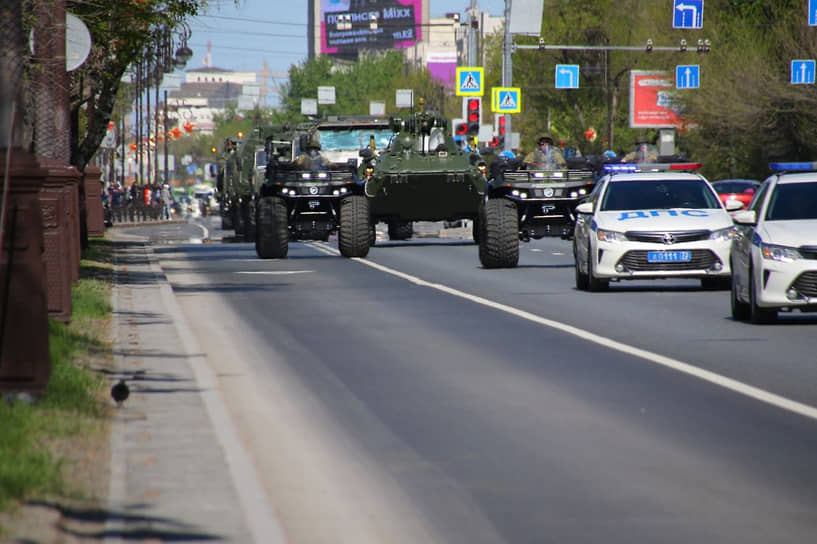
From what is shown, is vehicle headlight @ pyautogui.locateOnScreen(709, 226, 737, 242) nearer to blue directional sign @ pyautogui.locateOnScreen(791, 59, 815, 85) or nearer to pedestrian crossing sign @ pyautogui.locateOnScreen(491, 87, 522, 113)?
blue directional sign @ pyautogui.locateOnScreen(791, 59, 815, 85)

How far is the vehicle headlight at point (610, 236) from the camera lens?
72.1 ft

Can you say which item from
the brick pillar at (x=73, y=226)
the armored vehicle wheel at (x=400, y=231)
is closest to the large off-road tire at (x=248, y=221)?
the armored vehicle wheel at (x=400, y=231)

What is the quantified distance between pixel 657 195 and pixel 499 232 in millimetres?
5126

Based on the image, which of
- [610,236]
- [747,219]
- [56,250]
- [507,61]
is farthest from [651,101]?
[56,250]

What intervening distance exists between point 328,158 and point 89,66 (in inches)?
265

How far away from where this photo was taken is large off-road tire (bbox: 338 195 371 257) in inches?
1255

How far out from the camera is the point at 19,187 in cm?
1048

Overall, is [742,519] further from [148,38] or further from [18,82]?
[148,38]

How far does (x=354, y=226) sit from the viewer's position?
3234cm

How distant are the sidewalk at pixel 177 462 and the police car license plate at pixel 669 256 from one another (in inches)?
349

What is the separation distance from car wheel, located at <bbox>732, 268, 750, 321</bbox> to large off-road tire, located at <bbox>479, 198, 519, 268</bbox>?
10518 mm

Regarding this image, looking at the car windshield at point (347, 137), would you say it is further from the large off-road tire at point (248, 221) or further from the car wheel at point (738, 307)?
the car wheel at point (738, 307)

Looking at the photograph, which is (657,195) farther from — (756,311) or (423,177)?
(423,177)

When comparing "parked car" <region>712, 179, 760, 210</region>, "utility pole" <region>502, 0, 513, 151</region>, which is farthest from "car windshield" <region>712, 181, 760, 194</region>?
"utility pole" <region>502, 0, 513, 151</region>
